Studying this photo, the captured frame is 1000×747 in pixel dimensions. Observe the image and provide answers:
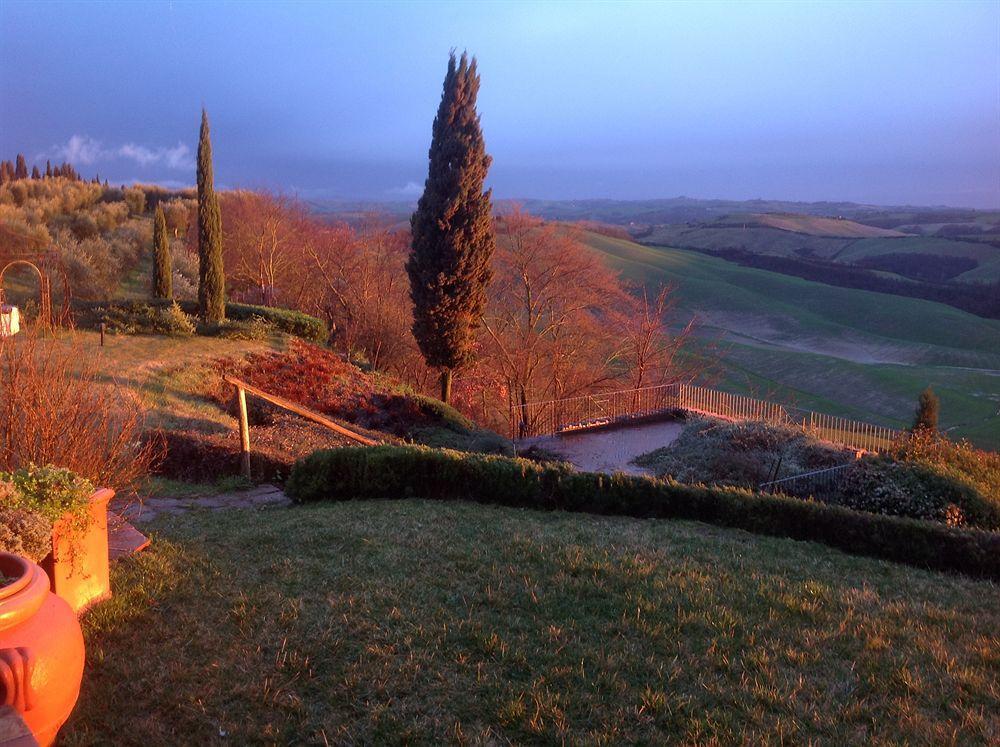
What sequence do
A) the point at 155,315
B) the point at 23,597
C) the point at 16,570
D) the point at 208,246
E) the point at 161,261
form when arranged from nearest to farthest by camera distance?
the point at 23,597 → the point at 16,570 → the point at 155,315 → the point at 208,246 → the point at 161,261

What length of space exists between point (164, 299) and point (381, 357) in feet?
26.5

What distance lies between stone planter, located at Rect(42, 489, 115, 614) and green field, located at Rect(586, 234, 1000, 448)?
35579 mm

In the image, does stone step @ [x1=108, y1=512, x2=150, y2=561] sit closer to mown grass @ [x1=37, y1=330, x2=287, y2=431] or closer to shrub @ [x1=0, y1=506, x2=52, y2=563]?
shrub @ [x1=0, y1=506, x2=52, y2=563]

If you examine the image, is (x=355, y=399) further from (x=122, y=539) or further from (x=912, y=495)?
(x=122, y=539)

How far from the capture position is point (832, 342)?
6247cm

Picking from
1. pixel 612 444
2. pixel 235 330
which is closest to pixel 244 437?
pixel 612 444

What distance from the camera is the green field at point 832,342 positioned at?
4166 centimetres

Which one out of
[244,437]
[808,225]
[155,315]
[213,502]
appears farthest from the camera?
[808,225]

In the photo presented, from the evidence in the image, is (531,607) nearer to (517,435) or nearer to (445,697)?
(445,697)

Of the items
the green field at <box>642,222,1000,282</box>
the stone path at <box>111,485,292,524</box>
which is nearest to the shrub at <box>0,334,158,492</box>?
the stone path at <box>111,485,292,524</box>

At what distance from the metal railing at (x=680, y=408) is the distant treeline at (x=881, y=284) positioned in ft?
208

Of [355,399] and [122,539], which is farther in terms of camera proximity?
[355,399]

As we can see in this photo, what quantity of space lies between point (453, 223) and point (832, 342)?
5046 centimetres

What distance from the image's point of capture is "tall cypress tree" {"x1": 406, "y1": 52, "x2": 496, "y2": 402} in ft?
69.7
